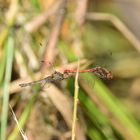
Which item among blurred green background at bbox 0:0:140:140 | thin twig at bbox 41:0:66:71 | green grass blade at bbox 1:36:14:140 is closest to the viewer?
green grass blade at bbox 1:36:14:140

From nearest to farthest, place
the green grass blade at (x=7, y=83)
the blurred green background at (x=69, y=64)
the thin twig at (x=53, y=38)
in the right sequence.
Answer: the green grass blade at (x=7, y=83)
the blurred green background at (x=69, y=64)
the thin twig at (x=53, y=38)

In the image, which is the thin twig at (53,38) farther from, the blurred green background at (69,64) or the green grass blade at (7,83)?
the green grass blade at (7,83)

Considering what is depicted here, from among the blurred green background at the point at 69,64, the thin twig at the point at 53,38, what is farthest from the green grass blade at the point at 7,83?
the thin twig at the point at 53,38

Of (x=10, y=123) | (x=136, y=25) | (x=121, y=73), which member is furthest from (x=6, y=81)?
(x=136, y=25)

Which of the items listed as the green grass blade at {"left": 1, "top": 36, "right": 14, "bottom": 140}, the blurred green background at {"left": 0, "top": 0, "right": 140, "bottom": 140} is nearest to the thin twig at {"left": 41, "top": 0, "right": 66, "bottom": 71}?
the blurred green background at {"left": 0, "top": 0, "right": 140, "bottom": 140}

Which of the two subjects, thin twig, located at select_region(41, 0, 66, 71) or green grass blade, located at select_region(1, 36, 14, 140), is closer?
green grass blade, located at select_region(1, 36, 14, 140)

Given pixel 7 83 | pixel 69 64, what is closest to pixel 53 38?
pixel 69 64

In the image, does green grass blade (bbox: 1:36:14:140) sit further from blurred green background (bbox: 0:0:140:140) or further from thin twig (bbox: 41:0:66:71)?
thin twig (bbox: 41:0:66:71)

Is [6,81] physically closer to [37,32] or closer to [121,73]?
[37,32]
